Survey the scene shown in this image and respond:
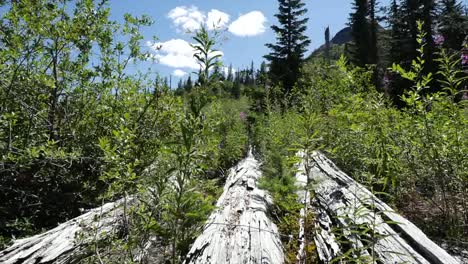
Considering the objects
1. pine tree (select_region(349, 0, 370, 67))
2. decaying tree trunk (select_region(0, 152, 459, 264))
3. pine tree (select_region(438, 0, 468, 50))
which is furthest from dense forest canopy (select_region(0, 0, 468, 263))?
pine tree (select_region(349, 0, 370, 67))

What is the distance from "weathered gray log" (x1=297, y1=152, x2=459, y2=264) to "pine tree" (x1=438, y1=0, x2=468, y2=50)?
20909 millimetres

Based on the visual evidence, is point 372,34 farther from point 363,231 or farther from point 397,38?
point 363,231

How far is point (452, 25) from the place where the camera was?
18.9m

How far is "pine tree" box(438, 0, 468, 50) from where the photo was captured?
62.2ft

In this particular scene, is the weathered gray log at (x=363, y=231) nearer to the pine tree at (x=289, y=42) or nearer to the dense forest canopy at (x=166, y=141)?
the dense forest canopy at (x=166, y=141)

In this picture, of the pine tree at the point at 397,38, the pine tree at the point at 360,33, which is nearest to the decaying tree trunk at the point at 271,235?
the pine tree at the point at 397,38

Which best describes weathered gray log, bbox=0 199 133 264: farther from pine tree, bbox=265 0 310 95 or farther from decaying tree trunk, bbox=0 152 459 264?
pine tree, bbox=265 0 310 95

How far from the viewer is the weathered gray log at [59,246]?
8.62 ft

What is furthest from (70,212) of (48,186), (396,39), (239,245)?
(396,39)

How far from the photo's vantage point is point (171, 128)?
5.68 meters

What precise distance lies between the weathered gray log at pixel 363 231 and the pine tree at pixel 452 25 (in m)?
20.9

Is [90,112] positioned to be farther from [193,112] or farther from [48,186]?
[193,112]

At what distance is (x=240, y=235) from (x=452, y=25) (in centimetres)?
2258

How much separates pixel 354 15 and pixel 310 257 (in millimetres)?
31285
